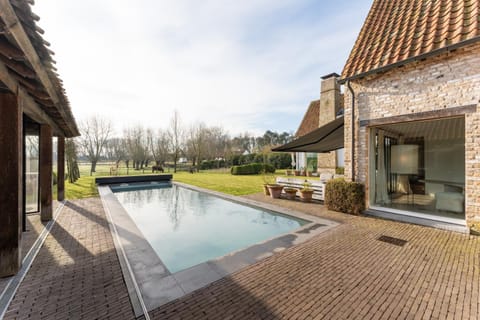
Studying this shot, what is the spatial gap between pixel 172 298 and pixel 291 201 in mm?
8544

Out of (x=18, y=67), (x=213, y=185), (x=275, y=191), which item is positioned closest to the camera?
(x=18, y=67)

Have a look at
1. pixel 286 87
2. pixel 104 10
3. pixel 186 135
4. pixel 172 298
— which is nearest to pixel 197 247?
pixel 172 298

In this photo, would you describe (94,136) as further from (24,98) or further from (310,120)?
(24,98)

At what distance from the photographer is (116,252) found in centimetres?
496

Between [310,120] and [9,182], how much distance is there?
982 inches

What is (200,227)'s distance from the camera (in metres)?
7.80

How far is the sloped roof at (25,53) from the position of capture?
2.45 meters

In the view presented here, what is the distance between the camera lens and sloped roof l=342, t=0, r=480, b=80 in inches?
239

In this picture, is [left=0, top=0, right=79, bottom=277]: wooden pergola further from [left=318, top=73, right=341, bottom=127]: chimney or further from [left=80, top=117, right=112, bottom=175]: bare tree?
[left=80, top=117, right=112, bottom=175]: bare tree

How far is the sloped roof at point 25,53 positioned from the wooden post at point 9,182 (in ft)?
1.46

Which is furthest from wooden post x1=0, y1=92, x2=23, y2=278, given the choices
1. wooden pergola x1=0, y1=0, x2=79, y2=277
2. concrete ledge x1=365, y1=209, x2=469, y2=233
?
concrete ledge x1=365, y1=209, x2=469, y2=233

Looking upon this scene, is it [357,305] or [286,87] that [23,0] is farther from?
[286,87]

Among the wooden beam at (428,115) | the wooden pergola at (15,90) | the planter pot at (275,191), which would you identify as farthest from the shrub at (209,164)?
the wooden pergola at (15,90)

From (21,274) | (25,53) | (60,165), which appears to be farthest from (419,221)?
(60,165)
